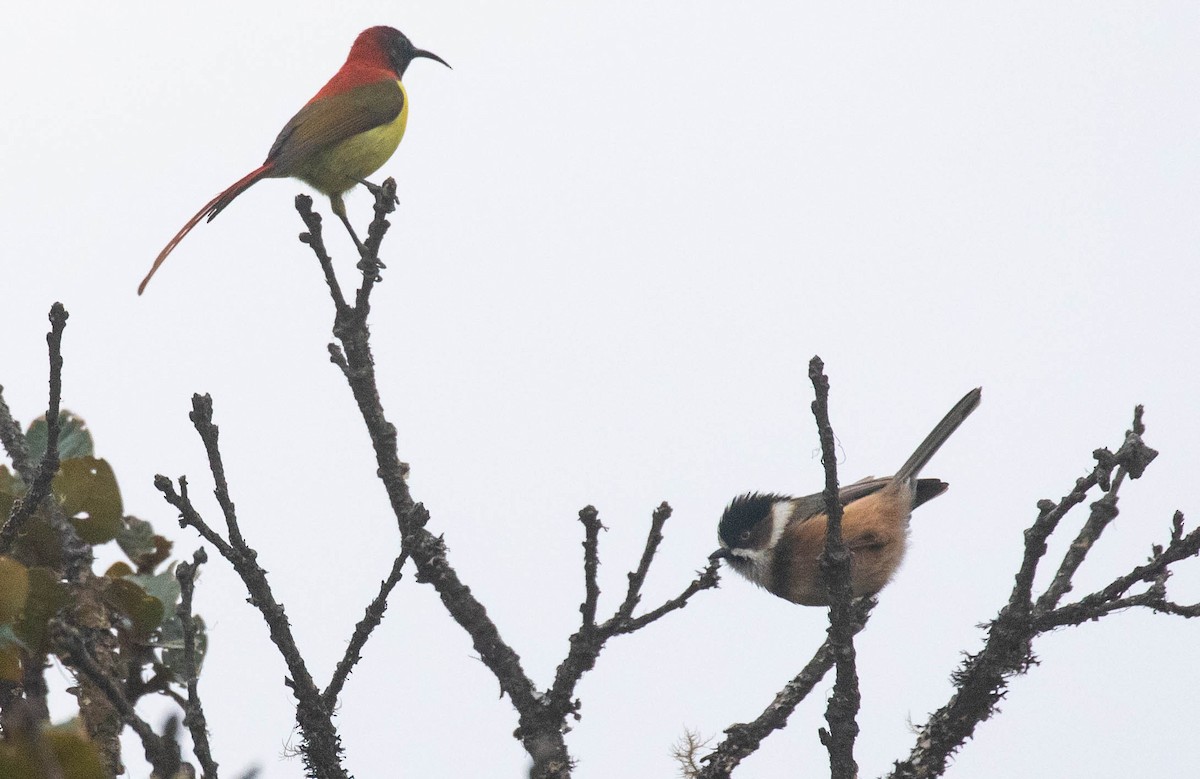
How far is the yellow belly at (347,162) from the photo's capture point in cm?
680

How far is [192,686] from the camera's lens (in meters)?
2.74

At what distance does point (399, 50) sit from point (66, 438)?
571 centimetres

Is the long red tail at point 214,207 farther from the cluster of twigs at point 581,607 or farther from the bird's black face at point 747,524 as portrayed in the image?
the bird's black face at point 747,524

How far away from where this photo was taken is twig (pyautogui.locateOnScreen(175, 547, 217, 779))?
2.65 m

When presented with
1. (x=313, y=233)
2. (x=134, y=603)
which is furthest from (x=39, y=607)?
(x=313, y=233)

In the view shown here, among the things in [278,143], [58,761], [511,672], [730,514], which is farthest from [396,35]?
[58,761]

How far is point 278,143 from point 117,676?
4240mm

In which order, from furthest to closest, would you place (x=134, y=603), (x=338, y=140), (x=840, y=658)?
1. (x=338, y=140)
2. (x=840, y=658)
3. (x=134, y=603)

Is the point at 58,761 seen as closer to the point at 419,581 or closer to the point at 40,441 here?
the point at 40,441

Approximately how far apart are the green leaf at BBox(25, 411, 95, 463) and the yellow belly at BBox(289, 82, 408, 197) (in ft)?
11.2

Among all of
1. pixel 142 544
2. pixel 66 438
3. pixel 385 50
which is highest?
pixel 385 50

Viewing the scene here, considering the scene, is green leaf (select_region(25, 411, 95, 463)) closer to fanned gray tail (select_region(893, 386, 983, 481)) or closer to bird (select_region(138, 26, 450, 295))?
bird (select_region(138, 26, 450, 295))

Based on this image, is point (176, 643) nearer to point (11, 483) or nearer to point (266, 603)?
point (266, 603)

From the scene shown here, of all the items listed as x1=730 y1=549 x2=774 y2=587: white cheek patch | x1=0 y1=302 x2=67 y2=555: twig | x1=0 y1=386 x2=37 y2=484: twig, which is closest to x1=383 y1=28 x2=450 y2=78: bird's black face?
x1=730 y1=549 x2=774 y2=587: white cheek patch
